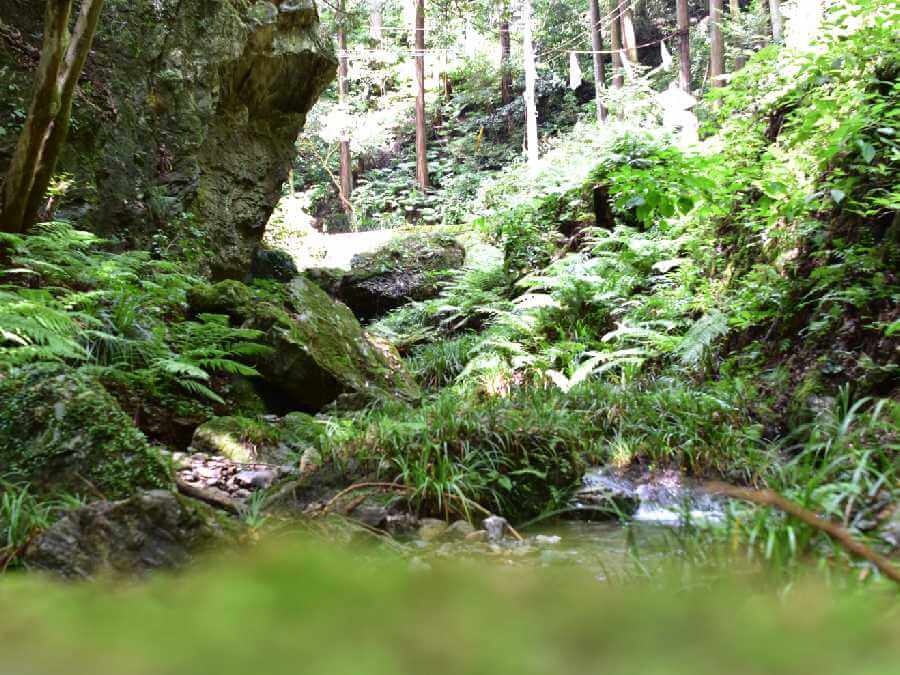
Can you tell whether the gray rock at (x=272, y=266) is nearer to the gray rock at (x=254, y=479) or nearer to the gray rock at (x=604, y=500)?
the gray rock at (x=254, y=479)

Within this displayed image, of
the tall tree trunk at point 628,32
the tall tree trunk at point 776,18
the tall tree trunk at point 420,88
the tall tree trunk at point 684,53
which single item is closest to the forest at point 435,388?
the tall tree trunk at point 684,53

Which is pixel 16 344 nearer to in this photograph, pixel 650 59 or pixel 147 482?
pixel 147 482

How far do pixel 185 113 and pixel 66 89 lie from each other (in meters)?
3.54

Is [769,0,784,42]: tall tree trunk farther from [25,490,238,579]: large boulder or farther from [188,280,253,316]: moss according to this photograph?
[25,490,238,579]: large boulder

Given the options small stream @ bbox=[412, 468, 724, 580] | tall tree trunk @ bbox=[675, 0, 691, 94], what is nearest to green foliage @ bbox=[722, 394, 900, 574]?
small stream @ bbox=[412, 468, 724, 580]

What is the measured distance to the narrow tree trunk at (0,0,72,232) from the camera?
4.76m

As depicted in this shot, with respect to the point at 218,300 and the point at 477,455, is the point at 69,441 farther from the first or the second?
the point at 218,300

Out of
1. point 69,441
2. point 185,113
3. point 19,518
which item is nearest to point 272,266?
point 185,113

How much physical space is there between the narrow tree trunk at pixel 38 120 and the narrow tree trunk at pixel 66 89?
49 millimetres

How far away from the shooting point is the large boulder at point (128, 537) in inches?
74.6

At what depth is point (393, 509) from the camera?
3.78 metres

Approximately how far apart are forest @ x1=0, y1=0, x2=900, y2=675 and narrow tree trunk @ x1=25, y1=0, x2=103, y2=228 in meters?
0.03

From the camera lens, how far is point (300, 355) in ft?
21.1

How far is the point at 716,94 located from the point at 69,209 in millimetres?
6590
